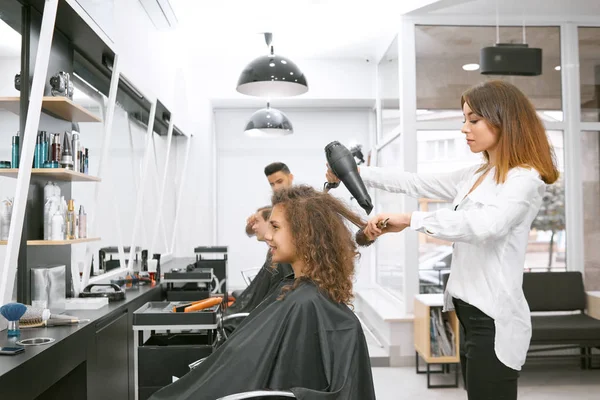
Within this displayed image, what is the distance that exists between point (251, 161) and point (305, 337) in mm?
5905

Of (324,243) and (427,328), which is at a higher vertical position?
(324,243)

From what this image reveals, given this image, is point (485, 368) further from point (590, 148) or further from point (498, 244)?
point (590, 148)

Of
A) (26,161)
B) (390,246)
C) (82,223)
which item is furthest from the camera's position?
(390,246)

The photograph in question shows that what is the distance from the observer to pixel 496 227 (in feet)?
4.97

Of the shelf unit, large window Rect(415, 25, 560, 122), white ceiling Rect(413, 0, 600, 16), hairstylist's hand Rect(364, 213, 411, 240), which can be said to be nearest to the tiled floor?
the shelf unit

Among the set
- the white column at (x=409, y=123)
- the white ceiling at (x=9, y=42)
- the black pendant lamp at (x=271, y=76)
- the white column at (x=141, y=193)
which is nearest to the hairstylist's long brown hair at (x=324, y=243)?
the white ceiling at (x=9, y=42)

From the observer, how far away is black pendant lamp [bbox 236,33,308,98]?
347cm

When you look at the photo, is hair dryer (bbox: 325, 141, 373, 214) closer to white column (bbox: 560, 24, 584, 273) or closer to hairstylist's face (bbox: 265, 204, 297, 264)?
hairstylist's face (bbox: 265, 204, 297, 264)

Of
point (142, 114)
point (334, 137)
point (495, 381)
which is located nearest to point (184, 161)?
point (142, 114)

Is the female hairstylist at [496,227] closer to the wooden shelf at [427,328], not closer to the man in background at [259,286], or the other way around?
the man in background at [259,286]

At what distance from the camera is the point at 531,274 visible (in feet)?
15.1

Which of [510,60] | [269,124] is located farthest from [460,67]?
[269,124]

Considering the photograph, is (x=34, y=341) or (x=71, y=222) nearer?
(x=34, y=341)

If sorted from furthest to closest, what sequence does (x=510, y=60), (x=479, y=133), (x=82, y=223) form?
(x=510, y=60), (x=82, y=223), (x=479, y=133)
